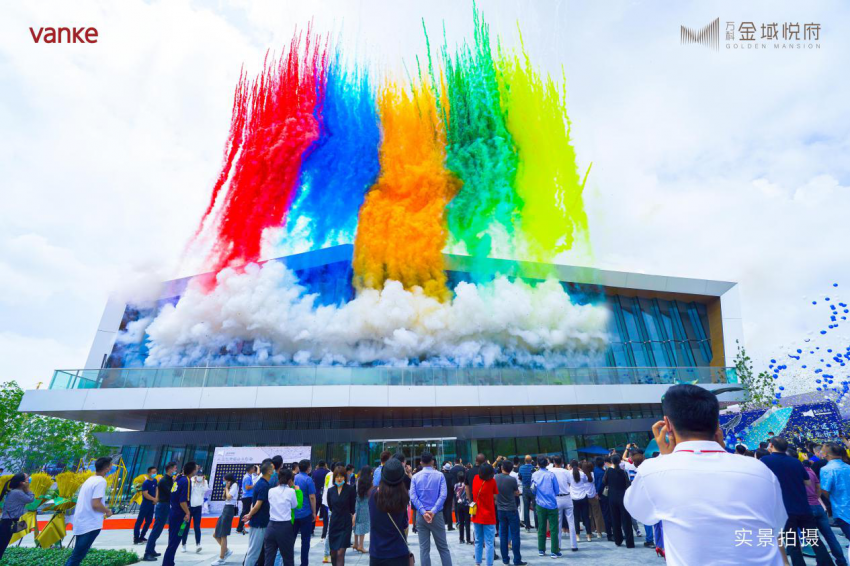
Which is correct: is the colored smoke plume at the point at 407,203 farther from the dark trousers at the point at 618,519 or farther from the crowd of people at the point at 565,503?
the dark trousers at the point at 618,519

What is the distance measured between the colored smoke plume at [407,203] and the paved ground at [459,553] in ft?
56.7

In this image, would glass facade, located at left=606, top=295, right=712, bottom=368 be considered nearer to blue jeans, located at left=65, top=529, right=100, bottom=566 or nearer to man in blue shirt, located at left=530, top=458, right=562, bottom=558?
man in blue shirt, located at left=530, top=458, right=562, bottom=558

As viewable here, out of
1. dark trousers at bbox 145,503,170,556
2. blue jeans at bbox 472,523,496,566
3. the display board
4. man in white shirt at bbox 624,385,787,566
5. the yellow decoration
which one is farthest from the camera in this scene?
the display board

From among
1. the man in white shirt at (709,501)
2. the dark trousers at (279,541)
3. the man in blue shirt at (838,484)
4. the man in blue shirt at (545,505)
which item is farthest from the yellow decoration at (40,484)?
the man in blue shirt at (838,484)

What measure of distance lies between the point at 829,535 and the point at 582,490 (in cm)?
420

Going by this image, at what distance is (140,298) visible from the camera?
26.5 metres

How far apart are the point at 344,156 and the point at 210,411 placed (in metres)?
17.2

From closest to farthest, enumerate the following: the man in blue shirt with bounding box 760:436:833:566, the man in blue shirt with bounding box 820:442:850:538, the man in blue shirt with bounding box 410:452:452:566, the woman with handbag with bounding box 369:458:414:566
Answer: the woman with handbag with bounding box 369:458:414:566, the man in blue shirt with bounding box 760:436:833:566, the man in blue shirt with bounding box 820:442:850:538, the man in blue shirt with bounding box 410:452:452:566

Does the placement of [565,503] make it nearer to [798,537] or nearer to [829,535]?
[798,537]

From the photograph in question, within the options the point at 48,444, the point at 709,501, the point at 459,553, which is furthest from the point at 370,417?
the point at 48,444

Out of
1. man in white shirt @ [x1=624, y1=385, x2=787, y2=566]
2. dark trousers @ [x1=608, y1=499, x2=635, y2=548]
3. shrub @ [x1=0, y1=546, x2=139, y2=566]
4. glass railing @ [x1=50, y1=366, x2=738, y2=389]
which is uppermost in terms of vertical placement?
glass railing @ [x1=50, y1=366, x2=738, y2=389]

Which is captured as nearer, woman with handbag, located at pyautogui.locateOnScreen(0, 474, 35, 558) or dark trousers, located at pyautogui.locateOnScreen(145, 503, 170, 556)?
woman with handbag, located at pyautogui.locateOnScreen(0, 474, 35, 558)

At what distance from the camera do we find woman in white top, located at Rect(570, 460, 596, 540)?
9383 mm

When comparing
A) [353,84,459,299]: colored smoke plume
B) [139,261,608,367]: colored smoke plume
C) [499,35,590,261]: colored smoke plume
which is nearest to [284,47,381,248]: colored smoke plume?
[353,84,459,299]: colored smoke plume
